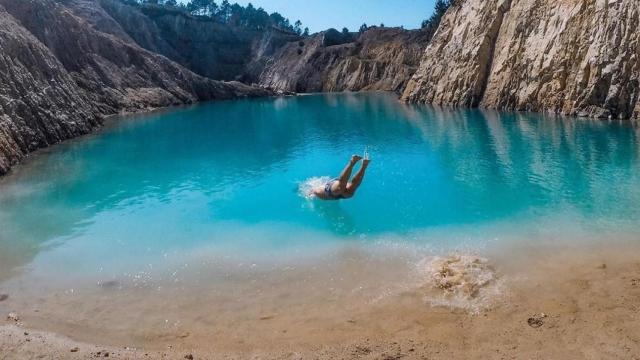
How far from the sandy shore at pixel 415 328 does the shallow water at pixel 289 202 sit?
90.7 inches

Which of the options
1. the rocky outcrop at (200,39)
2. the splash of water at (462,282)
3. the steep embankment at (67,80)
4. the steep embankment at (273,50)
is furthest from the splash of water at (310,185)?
the rocky outcrop at (200,39)

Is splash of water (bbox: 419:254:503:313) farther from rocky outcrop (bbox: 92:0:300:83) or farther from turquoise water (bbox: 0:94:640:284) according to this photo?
rocky outcrop (bbox: 92:0:300:83)

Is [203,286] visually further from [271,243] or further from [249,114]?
[249,114]

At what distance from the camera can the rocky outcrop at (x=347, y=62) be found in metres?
103

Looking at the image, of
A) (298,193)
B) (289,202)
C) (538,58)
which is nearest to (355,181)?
(289,202)

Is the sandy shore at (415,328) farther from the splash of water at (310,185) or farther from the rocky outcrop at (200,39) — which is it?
the rocky outcrop at (200,39)

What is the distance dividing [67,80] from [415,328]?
46527mm

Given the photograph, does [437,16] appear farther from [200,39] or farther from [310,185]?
[310,185]

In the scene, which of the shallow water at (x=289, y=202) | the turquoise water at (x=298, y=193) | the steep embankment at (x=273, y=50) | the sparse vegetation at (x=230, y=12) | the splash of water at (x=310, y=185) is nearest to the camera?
the shallow water at (x=289, y=202)

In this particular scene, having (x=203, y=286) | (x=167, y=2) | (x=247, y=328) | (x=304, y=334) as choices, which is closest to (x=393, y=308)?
(x=304, y=334)

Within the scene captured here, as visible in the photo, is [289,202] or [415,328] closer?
[415,328]

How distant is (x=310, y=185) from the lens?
2472 centimetres

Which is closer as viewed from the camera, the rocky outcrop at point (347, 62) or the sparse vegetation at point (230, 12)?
the rocky outcrop at point (347, 62)

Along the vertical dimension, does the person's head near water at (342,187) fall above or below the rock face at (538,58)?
below
